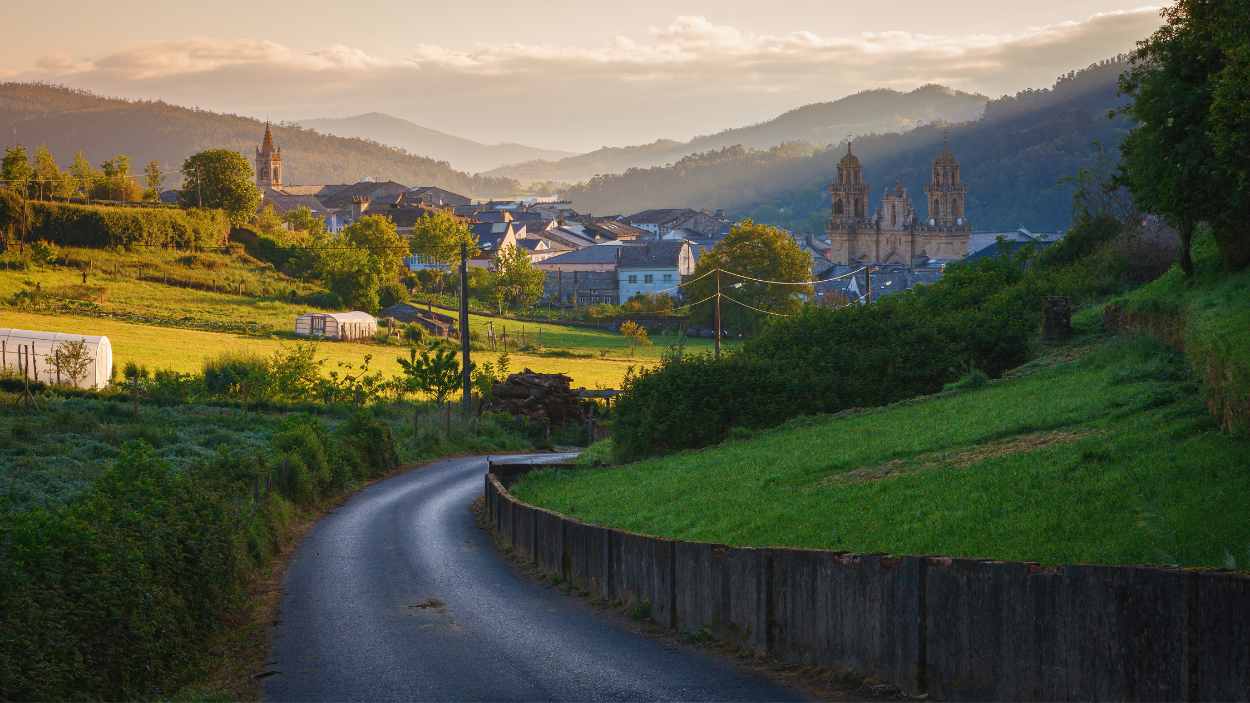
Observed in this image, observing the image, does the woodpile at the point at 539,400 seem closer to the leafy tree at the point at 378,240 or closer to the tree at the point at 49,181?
the leafy tree at the point at 378,240

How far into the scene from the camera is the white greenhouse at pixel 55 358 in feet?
200

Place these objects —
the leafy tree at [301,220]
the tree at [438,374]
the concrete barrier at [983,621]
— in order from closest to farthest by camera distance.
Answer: the concrete barrier at [983,621] < the tree at [438,374] < the leafy tree at [301,220]

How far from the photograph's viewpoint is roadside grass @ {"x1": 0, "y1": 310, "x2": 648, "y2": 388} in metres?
75.2

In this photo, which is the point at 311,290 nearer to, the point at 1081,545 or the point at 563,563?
the point at 563,563

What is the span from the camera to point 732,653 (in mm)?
16797

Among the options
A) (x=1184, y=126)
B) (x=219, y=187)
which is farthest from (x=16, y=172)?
(x=1184, y=126)

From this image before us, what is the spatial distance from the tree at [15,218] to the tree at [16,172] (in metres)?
9.89

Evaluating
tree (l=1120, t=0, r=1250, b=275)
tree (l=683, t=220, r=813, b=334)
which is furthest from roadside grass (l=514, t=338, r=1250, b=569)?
tree (l=683, t=220, r=813, b=334)

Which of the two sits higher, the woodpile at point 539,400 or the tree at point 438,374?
the tree at point 438,374

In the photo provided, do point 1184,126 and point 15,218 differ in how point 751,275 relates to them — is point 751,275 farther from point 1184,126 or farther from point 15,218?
point 1184,126

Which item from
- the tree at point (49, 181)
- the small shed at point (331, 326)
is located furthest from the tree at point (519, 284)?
the tree at point (49, 181)

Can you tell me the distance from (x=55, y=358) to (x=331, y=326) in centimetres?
3841

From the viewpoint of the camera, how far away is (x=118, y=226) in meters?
116

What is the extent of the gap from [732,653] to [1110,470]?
5.43m
